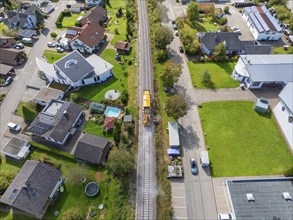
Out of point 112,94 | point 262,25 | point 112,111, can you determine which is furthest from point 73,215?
point 262,25

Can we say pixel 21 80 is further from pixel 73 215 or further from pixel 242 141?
pixel 242 141

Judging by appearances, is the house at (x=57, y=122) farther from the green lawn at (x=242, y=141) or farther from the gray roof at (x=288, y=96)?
the gray roof at (x=288, y=96)

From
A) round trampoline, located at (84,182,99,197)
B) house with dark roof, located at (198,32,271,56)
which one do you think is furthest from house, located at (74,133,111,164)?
house with dark roof, located at (198,32,271,56)

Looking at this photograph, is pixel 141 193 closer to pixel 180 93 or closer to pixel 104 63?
pixel 180 93

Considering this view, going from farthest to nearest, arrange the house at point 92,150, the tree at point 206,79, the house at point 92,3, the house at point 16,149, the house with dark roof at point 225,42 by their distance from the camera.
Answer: the house at point 92,3 < the house with dark roof at point 225,42 < the tree at point 206,79 < the house at point 16,149 < the house at point 92,150

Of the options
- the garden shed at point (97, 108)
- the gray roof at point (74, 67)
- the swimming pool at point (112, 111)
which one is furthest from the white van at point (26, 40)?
the swimming pool at point (112, 111)
